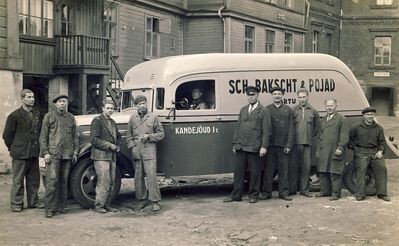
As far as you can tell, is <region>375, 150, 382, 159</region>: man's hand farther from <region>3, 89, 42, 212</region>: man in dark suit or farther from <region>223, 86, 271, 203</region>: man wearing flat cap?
<region>3, 89, 42, 212</region>: man in dark suit

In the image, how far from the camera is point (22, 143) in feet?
28.2

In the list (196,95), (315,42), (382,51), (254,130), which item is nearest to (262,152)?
(254,130)

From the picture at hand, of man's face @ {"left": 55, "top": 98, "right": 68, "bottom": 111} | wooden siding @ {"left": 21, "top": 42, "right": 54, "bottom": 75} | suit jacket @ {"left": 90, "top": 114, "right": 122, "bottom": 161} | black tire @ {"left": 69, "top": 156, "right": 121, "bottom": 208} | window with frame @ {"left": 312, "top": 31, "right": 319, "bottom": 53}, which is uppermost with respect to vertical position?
window with frame @ {"left": 312, "top": 31, "right": 319, "bottom": 53}

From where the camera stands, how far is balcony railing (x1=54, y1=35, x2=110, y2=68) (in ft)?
55.6

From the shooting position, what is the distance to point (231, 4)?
24750 mm

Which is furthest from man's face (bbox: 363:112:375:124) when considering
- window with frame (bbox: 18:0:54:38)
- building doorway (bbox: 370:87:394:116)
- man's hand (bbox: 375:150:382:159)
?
building doorway (bbox: 370:87:394:116)

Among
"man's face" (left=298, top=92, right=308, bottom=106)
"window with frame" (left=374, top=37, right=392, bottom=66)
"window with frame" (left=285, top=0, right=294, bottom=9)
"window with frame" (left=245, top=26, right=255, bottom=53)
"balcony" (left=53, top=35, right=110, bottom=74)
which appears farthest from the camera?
"window with frame" (left=374, top=37, right=392, bottom=66)

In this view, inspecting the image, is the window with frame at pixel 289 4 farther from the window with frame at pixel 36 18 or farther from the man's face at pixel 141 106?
the man's face at pixel 141 106

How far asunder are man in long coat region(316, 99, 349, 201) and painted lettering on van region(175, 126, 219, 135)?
1.92m

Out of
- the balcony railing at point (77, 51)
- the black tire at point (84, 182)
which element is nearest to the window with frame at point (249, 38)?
the balcony railing at point (77, 51)

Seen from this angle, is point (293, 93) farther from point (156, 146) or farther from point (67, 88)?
point (67, 88)

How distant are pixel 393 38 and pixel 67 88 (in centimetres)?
2524

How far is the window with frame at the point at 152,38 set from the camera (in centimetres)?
2220

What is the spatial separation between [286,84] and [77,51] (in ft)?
28.6
